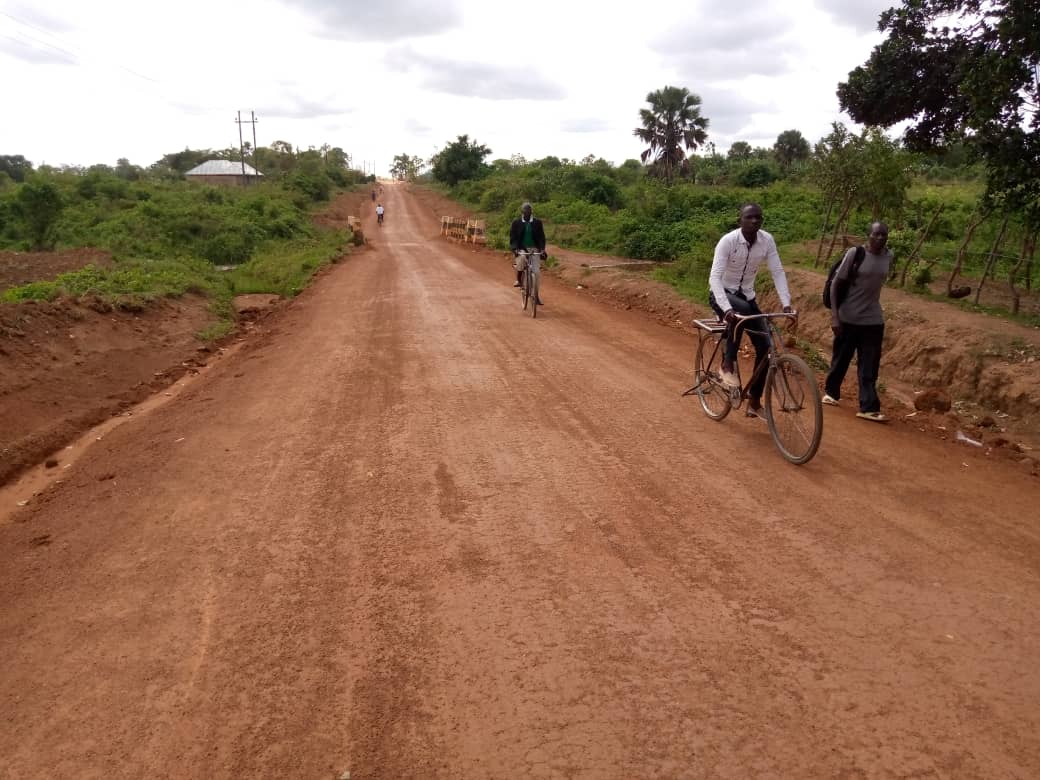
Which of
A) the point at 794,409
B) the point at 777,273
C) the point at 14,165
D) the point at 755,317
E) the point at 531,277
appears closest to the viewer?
the point at 794,409

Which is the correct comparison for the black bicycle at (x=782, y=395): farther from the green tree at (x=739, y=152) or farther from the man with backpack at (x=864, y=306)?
the green tree at (x=739, y=152)

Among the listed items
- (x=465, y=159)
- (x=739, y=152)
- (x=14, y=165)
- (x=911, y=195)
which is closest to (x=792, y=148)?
(x=739, y=152)

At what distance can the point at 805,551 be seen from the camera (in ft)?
13.0

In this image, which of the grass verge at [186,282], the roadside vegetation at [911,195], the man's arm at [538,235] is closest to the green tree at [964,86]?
the roadside vegetation at [911,195]

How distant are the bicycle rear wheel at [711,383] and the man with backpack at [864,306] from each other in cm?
137

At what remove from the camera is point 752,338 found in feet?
19.2

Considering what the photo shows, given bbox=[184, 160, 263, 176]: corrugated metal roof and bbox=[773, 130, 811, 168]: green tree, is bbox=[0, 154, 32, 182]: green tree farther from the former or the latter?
bbox=[773, 130, 811, 168]: green tree

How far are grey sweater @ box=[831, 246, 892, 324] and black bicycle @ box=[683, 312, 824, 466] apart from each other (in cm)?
143

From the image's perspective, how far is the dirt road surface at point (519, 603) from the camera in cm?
260

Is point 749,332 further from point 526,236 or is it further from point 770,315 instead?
point 526,236

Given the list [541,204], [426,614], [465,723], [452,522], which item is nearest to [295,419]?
[452,522]

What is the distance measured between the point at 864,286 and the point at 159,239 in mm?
23048

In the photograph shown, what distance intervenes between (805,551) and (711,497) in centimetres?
81

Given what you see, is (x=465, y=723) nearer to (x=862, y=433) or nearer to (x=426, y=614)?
(x=426, y=614)
